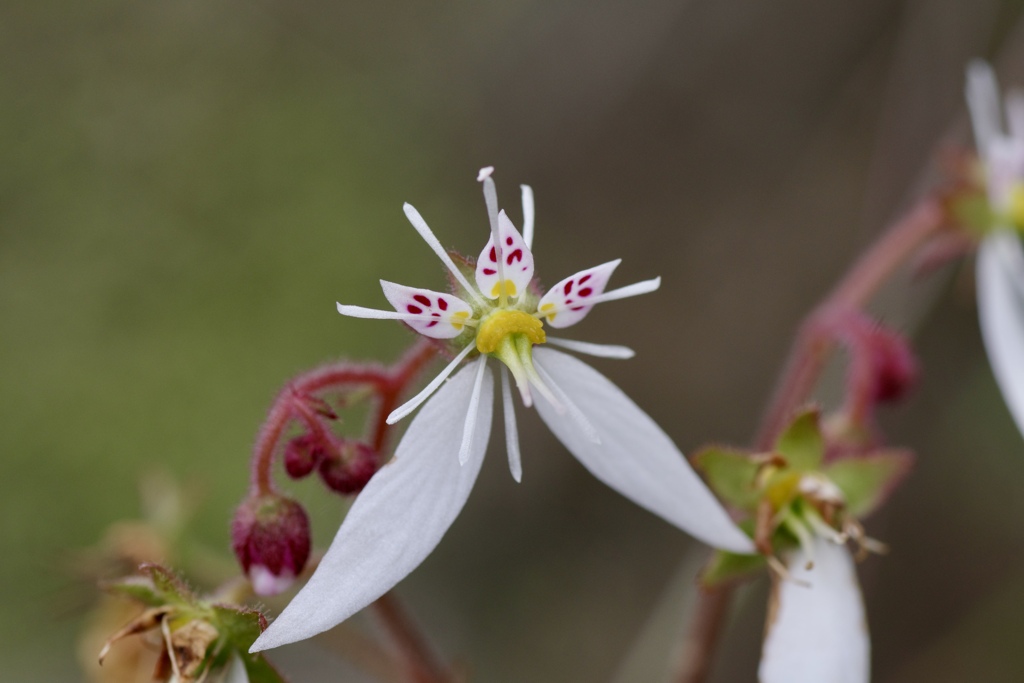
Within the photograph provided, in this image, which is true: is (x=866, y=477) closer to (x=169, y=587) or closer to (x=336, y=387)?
(x=336, y=387)

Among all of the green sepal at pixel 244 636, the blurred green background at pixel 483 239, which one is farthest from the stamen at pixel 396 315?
the blurred green background at pixel 483 239

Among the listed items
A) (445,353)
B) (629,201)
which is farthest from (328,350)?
(445,353)

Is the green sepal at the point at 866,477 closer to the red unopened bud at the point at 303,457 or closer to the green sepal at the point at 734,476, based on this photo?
the green sepal at the point at 734,476

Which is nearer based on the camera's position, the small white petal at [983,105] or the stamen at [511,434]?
the stamen at [511,434]

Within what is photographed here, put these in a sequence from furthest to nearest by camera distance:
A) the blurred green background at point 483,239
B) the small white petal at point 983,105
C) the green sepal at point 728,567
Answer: the blurred green background at point 483,239 → the small white petal at point 983,105 → the green sepal at point 728,567

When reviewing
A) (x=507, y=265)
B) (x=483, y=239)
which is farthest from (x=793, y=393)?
(x=483, y=239)

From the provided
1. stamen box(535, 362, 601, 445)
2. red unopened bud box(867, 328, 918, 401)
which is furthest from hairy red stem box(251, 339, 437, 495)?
red unopened bud box(867, 328, 918, 401)

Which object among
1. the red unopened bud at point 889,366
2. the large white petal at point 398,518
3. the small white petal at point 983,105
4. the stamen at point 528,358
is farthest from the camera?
the small white petal at point 983,105
